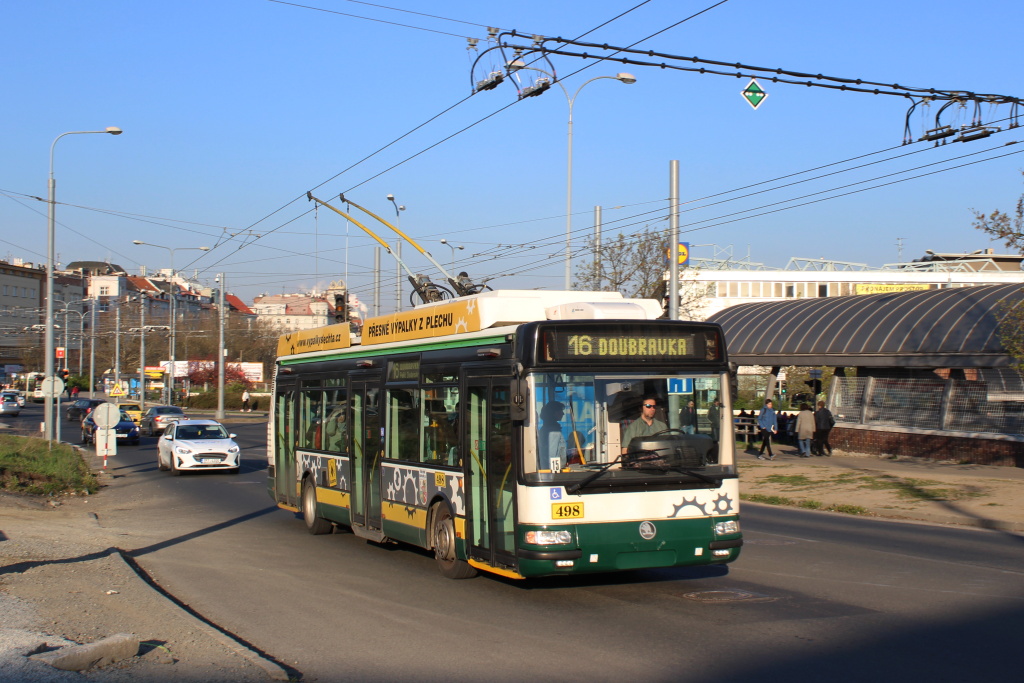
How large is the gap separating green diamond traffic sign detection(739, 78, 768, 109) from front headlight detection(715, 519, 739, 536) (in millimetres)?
7305

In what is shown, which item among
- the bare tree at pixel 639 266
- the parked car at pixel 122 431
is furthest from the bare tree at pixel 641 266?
the parked car at pixel 122 431

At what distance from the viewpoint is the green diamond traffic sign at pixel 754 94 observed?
14.4 m

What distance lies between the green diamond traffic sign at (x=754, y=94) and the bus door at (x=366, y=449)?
665cm

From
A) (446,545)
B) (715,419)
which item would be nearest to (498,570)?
(446,545)

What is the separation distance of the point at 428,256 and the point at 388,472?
10.4m

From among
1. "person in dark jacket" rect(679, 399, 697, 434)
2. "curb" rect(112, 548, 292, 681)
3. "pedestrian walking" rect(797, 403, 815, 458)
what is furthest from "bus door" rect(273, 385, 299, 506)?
"pedestrian walking" rect(797, 403, 815, 458)

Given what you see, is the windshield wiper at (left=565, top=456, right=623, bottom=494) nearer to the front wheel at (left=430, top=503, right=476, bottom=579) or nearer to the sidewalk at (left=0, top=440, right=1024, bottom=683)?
the front wheel at (left=430, top=503, right=476, bottom=579)

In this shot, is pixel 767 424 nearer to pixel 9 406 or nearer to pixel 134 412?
pixel 134 412

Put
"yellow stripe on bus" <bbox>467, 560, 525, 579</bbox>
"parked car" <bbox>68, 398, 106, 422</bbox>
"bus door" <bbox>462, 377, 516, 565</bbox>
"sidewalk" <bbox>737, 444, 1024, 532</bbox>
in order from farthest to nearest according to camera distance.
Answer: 1. "parked car" <bbox>68, 398, 106, 422</bbox>
2. "sidewalk" <bbox>737, 444, 1024, 532</bbox>
3. "bus door" <bbox>462, 377, 516, 565</bbox>
4. "yellow stripe on bus" <bbox>467, 560, 525, 579</bbox>

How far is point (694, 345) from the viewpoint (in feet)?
31.4

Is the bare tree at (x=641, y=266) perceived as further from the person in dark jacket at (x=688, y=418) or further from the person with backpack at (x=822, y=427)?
the person in dark jacket at (x=688, y=418)

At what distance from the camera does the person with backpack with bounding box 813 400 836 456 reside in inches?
1145

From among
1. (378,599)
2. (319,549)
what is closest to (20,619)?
(378,599)

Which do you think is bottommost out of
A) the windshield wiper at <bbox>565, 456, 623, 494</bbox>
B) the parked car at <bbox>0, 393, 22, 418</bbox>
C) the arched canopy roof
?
the windshield wiper at <bbox>565, 456, 623, 494</bbox>
